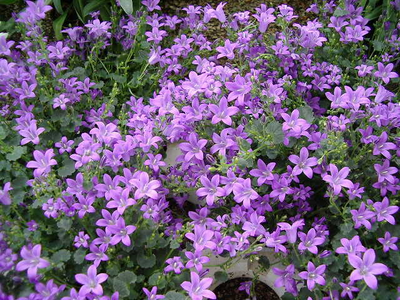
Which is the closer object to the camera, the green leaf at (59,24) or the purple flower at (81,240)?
the purple flower at (81,240)

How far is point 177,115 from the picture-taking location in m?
2.22

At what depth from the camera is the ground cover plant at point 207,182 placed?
1.91 meters

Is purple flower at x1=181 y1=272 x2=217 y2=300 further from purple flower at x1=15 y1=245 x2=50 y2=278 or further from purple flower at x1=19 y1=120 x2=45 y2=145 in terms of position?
purple flower at x1=19 y1=120 x2=45 y2=145

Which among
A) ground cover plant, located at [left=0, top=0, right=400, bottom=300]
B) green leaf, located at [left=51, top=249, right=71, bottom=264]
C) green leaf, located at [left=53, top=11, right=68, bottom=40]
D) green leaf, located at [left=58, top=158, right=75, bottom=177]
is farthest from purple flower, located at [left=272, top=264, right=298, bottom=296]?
green leaf, located at [left=53, top=11, right=68, bottom=40]

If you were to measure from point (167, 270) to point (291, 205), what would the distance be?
0.69 m

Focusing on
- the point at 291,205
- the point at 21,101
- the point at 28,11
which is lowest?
the point at 291,205

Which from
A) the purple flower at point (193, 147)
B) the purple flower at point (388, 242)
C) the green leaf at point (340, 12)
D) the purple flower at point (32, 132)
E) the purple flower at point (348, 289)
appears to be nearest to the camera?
the purple flower at point (348, 289)

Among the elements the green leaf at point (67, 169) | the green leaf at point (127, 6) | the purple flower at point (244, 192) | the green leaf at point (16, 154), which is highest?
the green leaf at point (127, 6)

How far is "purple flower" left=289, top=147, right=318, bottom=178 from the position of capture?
207cm

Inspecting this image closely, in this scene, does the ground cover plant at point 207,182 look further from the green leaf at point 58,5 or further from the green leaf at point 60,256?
the green leaf at point 58,5

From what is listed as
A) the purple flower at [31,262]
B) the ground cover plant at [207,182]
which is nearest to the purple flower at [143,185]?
the ground cover plant at [207,182]

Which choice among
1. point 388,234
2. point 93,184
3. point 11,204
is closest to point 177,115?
point 93,184

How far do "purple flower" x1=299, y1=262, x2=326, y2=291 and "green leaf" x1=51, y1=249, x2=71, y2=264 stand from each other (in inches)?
37.8

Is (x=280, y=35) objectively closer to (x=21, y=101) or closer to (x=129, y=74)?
(x=129, y=74)
